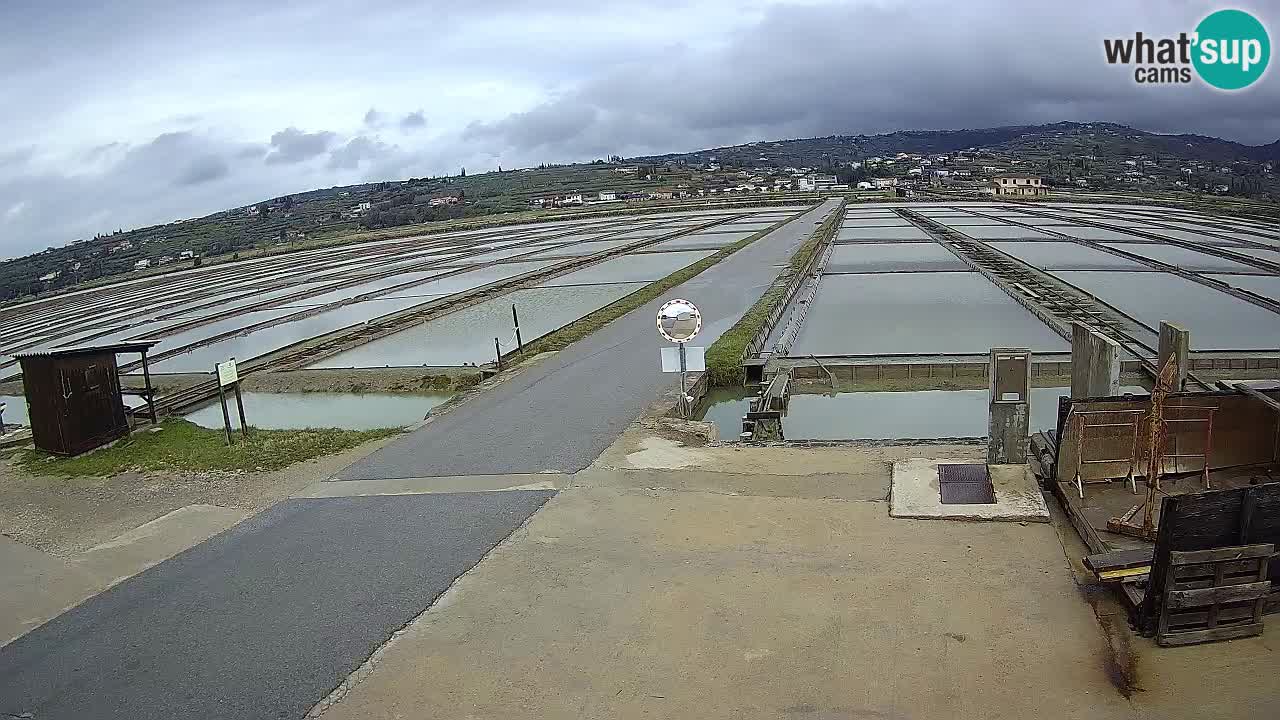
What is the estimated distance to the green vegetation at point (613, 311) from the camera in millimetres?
16953

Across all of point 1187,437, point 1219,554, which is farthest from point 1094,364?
point 1219,554

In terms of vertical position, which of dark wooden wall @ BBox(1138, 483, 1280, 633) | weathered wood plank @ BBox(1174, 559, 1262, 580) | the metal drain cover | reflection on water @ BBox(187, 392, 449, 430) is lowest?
reflection on water @ BBox(187, 392, 449, 430)

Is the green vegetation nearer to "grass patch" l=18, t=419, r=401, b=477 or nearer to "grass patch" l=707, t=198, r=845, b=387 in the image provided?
"grass patch" l=707, t=198, r=845, b=387

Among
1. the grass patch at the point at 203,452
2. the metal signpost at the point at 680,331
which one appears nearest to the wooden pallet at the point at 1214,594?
the metal signpost at the point at 680,331

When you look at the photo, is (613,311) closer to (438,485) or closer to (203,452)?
(203,452)

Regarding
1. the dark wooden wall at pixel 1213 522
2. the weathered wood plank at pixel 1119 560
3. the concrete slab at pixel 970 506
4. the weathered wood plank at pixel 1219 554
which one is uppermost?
the dark wooden wall at pixel 1213 522

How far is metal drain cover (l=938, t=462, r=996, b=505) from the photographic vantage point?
7.25 metres

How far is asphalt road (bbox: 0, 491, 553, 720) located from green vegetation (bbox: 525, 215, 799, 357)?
28.3 ft

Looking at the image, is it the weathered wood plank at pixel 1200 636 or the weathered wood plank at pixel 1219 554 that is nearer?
the weathered wood plank at pixel 1219 554

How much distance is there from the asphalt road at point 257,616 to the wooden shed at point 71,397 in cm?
526

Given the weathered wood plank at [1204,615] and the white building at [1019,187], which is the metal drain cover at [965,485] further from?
the white building at [1019,187]

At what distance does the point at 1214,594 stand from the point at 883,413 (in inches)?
292

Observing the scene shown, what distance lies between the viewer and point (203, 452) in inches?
440

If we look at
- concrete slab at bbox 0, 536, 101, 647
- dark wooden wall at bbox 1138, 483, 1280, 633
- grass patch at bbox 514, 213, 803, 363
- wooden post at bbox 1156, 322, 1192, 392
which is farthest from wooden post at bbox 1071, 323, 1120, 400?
grass patch at bbox 514, 213, 803, 363
